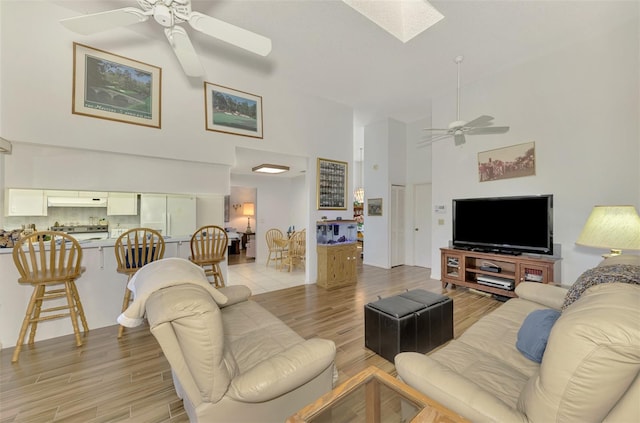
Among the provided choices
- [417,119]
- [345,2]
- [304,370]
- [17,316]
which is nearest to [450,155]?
[417,119]

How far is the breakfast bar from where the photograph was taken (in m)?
2.35

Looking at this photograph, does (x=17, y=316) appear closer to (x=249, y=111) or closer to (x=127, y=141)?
(x=127, y=141)

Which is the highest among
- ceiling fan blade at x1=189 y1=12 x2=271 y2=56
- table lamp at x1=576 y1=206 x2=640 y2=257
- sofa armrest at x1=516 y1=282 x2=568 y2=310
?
ceiling fan blade at x1=189 y1=12 x2=271 y2=56

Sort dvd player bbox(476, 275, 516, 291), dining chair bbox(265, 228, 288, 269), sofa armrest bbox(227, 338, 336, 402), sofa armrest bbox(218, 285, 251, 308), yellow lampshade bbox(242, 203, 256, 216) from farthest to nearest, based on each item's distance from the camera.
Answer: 1. yellow lampshade bbox(242, 203, 256, 216)
2. dining chair bbox(265, 228, 288, 269)
3. dvd player bbox(476, 275, 516, 291)
4. sofa armrest bbox(218, 285, 251, 308)
5. sofa armrest bbox(227, 338, 336, 402)

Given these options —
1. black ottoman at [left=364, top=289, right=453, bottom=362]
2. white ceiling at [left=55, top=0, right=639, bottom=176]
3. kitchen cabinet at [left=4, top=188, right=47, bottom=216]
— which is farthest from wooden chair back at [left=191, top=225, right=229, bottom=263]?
white ceiling at [left=55, top=0, right=639, bottom=176]

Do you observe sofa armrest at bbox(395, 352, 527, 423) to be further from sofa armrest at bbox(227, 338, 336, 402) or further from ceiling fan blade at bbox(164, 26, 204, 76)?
ceiling fan blade at bbox(164, 26, 204, 76)

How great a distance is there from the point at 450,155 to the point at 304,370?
434cm

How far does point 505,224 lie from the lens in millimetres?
3545

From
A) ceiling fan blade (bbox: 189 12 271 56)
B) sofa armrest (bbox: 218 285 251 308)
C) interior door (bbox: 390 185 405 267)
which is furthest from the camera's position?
interior door (bbox: 390 185 405 267)

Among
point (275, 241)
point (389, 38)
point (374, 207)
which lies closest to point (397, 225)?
point (374, 207)

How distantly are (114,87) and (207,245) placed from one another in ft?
6.82

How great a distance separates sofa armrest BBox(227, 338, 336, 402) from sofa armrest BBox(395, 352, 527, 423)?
395 mm

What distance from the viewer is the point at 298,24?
9.12 ft

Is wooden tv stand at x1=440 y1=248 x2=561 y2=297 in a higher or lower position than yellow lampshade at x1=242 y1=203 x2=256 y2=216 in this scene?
lower
